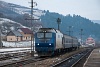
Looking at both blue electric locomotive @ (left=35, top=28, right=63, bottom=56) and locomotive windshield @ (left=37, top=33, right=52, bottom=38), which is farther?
locomotive windshield @ (left=37, top=33, right=52, bottom=38)

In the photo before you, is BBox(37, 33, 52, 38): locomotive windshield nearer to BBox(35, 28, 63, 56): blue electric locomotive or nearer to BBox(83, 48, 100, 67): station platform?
BBox(35, 28, 63, 56): blue electric locomotive

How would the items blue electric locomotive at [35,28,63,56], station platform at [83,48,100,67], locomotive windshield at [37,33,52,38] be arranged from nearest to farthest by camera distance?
station platform at [83,48,100,67]
blue electric locomotive at [35,28,63,56]
locomotive windshield at [37,33,52,38]

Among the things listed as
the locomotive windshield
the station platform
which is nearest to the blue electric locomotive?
the locomotive windshield

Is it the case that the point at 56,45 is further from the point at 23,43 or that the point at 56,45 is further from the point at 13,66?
the point at 23,43

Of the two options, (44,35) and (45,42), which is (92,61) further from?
(44,35)

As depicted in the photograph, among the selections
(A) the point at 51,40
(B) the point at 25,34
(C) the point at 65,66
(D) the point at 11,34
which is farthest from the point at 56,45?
(B) the point at 25,34

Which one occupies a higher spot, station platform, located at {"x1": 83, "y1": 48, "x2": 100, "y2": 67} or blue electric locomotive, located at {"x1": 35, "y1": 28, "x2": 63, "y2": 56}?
blue electric locomotive, located at {"x1": 35, "y1": 28, "x2": 63, "y2": 56}

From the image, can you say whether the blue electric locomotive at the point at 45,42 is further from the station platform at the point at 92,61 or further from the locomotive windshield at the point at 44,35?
the station platform at the point at 92,61

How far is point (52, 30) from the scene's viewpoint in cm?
4016

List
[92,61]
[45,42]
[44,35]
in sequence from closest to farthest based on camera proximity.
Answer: [92,61], [45,42], [44,35]

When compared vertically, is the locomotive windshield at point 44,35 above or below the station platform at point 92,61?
above

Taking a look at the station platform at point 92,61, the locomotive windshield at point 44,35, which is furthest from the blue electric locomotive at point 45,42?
the station platform at point 92,61

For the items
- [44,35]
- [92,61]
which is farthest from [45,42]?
[92,61]

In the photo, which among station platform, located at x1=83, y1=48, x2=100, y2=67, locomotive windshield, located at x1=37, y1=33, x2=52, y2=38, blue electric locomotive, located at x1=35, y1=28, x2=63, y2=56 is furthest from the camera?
locomotive windshield, located at x1=37, y1=33, x2=52, y2=38
